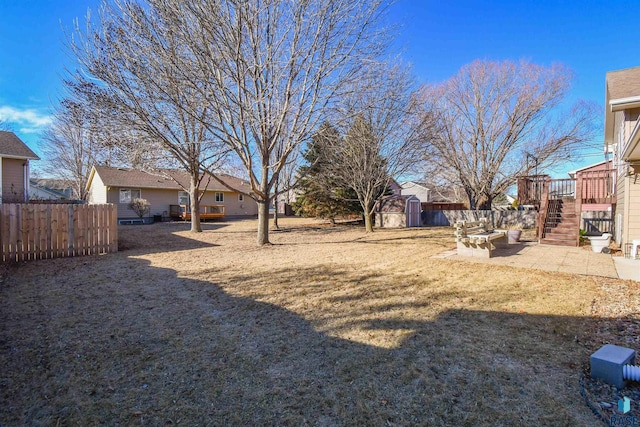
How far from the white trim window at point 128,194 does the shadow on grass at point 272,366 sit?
857 inches

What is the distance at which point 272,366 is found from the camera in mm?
3059

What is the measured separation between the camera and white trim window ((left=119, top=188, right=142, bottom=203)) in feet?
79.2

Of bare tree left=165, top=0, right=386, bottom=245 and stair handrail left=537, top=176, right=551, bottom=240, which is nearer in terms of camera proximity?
bare tree left=165, top=0, right=386, bottom=245

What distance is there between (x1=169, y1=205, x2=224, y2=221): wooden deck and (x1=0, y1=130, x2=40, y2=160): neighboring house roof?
9.48 meters

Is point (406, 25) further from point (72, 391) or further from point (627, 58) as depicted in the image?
point (627, 58)

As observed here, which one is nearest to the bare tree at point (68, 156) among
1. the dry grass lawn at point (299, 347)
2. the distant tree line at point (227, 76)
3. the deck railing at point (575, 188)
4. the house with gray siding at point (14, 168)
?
the house with gray siding at point (14, 168)

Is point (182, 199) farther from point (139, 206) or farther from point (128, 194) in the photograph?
point (139, 206)

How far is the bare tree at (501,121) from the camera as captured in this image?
20.0 metres

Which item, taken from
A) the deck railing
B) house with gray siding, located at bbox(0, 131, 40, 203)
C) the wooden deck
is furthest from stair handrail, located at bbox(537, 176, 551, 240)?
house with gray siding, located at bbox(0, 131, 40, 203)

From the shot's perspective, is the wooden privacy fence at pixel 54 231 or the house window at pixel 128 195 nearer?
the wooden privacy fence at pixel 54 231

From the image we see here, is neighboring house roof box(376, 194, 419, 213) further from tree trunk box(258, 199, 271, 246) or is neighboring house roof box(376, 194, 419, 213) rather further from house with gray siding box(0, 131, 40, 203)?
house with gray siding box(0, 131, 40, 203)

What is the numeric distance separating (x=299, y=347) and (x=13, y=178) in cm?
2003

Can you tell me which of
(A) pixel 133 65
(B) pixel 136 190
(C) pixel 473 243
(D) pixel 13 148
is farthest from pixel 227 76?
(B) pixel 136 190

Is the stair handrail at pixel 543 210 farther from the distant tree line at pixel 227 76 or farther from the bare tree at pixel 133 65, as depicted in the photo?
the bare tree at pixel 133 65
